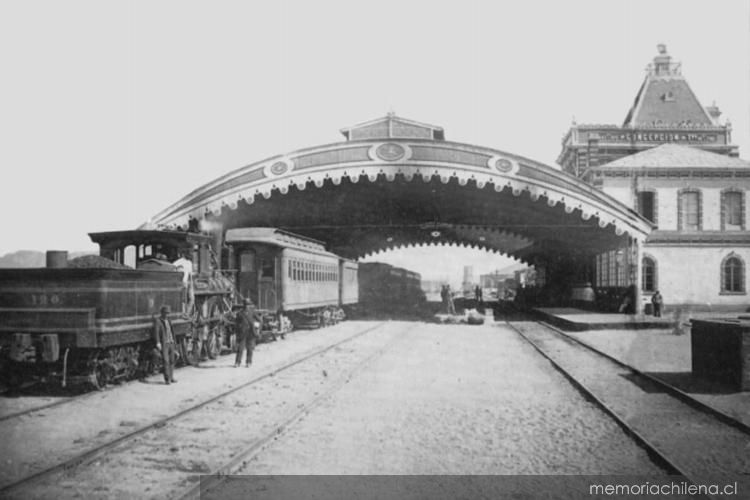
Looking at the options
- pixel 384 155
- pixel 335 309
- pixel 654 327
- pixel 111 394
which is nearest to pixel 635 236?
pixel 654 327

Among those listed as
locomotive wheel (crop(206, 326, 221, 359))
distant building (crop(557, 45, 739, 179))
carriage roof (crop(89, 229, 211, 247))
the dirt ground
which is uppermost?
distant building (crop(557, 45, 739, 179))

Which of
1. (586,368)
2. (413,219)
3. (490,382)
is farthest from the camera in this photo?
(413,219)

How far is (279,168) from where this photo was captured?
23344 mm

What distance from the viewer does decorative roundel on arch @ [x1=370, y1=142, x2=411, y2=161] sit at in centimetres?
2295

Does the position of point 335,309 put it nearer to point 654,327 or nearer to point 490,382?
point 654,327

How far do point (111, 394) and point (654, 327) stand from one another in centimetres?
1930

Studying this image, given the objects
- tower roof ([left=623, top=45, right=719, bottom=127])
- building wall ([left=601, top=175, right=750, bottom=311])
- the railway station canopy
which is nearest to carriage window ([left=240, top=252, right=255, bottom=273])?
the railway station canopy

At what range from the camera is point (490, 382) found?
38.0ft

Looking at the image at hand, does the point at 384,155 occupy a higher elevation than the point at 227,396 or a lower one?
higher

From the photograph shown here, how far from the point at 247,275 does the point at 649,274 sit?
26556 millimetres

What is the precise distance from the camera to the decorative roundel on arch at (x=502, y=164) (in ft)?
75.4

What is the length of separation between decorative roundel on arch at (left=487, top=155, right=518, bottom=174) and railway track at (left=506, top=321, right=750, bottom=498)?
10267mm

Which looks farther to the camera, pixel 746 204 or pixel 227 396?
pixel 746 204

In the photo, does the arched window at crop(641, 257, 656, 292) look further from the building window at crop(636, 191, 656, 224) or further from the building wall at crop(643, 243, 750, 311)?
the building window at crop(636, 191, 656, 224)
